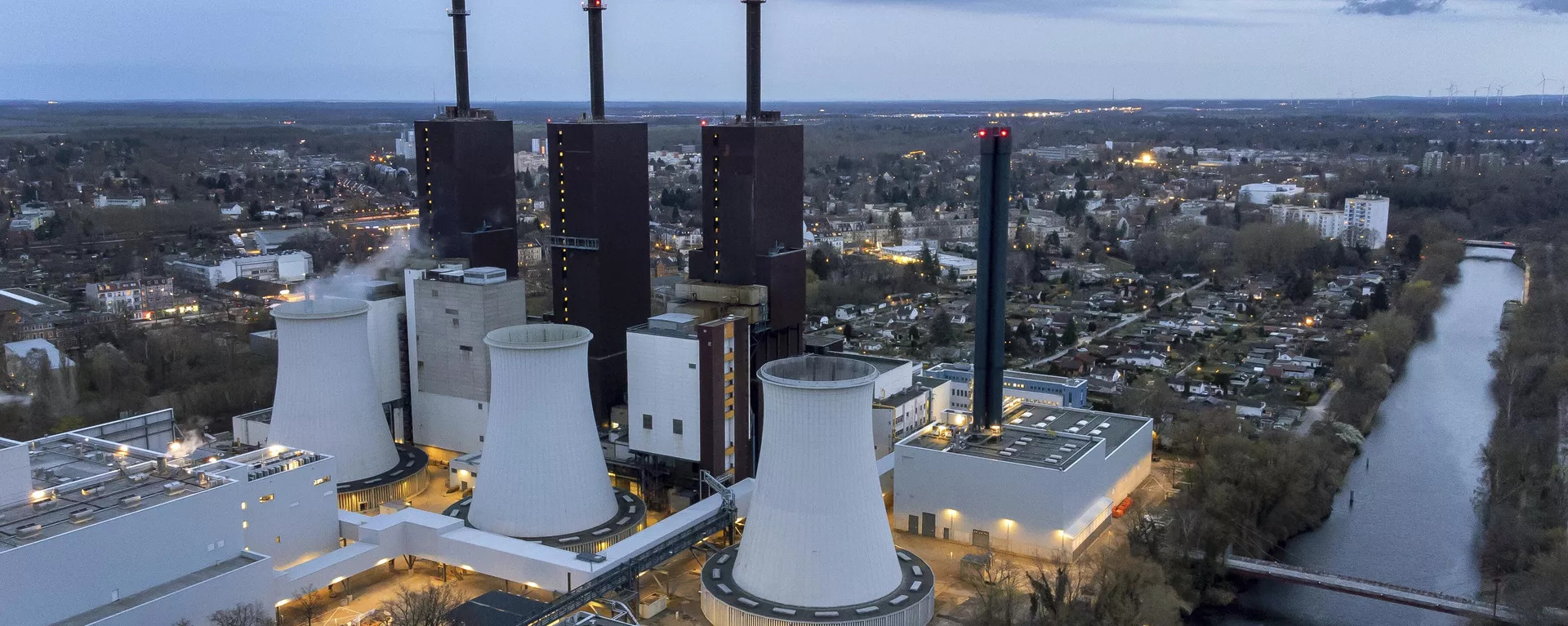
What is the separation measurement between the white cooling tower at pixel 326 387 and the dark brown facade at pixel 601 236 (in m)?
2.72

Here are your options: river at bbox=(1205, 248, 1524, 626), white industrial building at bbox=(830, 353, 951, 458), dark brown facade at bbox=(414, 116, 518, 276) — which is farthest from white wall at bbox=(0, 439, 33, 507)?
river at bbox=(1205, 248, 1524, 626)

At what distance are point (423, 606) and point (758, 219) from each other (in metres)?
5.87

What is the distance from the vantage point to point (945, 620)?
1096 cm

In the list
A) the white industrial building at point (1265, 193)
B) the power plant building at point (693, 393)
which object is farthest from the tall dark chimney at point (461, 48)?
the white industrial building at point (1265, 193)

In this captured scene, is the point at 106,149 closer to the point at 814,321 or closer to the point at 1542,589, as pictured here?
the point at 814,321

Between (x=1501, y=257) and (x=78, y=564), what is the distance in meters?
42.3

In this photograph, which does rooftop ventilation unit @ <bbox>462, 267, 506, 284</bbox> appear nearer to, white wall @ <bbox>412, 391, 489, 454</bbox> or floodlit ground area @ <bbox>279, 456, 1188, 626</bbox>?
white wall @ <bbox>412, 391, 489, 454</bbox>

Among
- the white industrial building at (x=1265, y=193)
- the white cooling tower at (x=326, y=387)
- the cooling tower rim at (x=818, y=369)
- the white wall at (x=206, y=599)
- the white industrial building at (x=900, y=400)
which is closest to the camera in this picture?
the white wall at (x=206, y=599)

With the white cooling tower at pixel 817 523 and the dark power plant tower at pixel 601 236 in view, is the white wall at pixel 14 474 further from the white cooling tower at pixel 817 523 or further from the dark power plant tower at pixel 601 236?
the dark power plant tower at pixel 601 236

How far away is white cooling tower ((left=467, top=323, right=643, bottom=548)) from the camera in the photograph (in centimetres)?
1162

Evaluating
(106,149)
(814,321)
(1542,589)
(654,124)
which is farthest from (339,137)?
(1542,589)

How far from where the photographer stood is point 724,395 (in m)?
12.9

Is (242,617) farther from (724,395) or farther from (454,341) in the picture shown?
(454,341)

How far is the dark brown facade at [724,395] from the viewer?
41.8 feet
